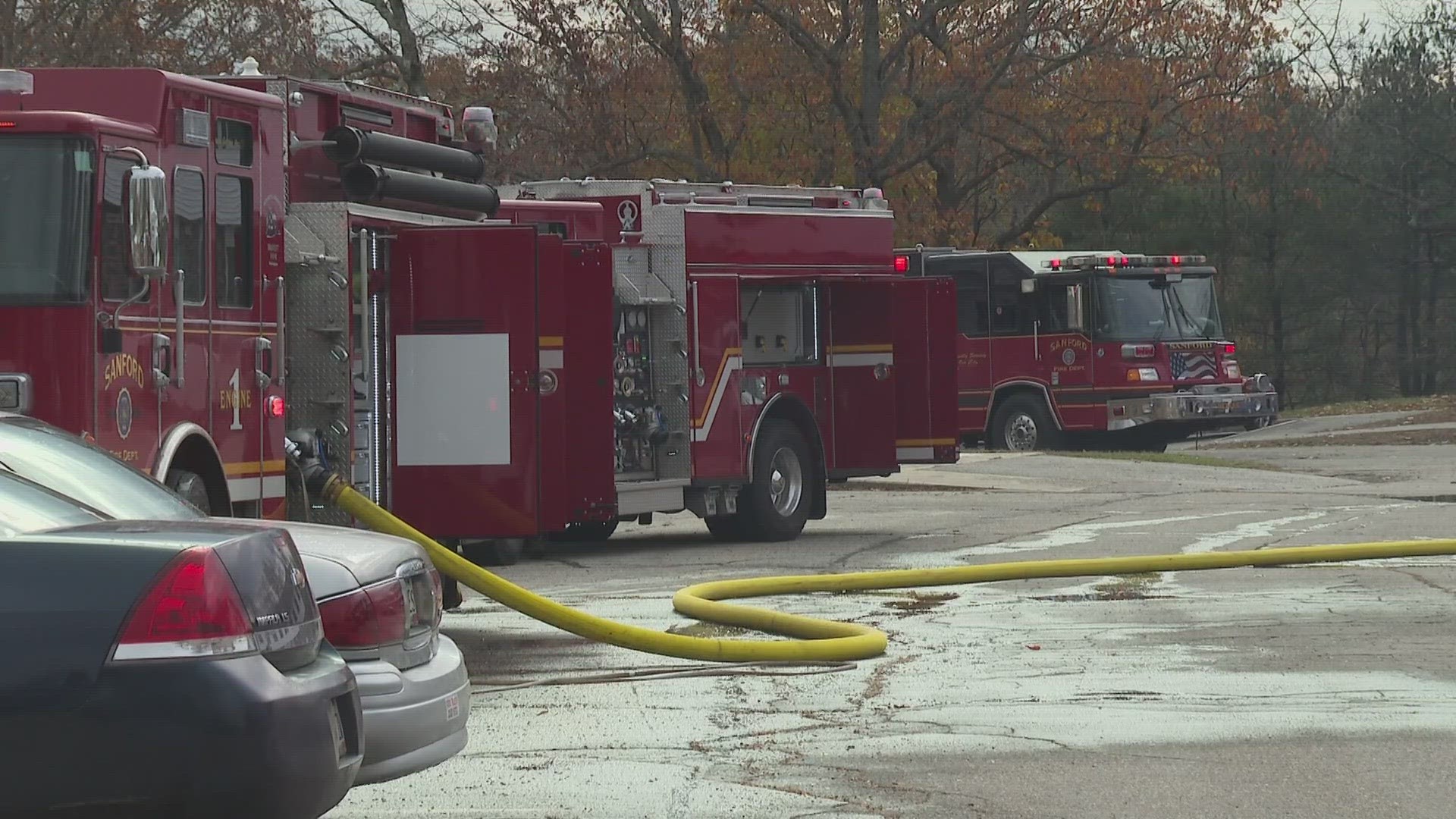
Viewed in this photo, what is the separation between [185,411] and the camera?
10.1 m

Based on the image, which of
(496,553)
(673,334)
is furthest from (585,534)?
(673,334)

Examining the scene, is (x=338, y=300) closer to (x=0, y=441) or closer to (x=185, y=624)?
(x=0, y=441)

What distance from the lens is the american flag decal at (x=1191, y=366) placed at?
28359 mm

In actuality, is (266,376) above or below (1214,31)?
below

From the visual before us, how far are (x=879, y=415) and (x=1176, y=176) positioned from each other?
19.1 metres

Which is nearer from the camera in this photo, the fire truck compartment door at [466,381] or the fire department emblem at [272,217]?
the fire department emblem at [272,217]

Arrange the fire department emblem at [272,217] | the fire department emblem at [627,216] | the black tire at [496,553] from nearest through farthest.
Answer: the fire department emblem at [272,217], the black tire at [496,553], the fire department emblem at [627,216]

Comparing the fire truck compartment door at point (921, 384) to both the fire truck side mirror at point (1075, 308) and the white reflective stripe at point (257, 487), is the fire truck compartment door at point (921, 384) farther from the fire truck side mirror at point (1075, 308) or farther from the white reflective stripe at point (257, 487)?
the fire truck side mirror at point (1075, 308)

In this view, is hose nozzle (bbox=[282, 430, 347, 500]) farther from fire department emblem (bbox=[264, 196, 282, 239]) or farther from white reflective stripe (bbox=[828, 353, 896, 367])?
white reflective stripe (bbox=[828, 353, 896, 367])

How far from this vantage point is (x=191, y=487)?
1013 cm

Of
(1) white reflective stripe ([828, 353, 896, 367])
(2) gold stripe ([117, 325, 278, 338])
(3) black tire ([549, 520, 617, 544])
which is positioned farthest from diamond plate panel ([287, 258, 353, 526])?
(1) white reflective stripe ([828, 353, 896, 367])

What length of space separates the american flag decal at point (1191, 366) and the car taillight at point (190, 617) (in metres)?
24.7

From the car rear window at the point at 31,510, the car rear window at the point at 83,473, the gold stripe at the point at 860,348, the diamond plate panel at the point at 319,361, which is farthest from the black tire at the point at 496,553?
the car rear window at the point at 31,510

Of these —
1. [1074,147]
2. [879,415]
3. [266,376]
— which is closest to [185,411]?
[266,376]
